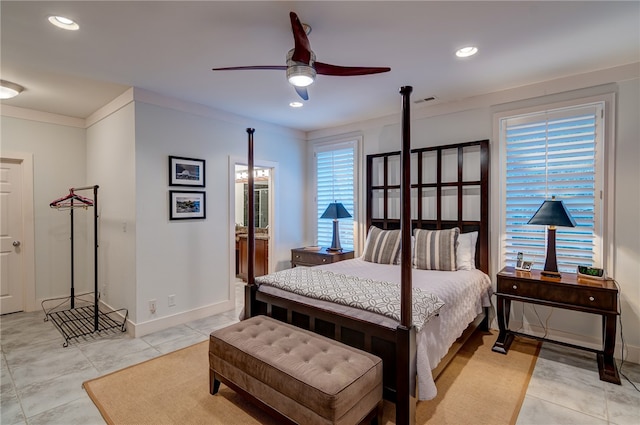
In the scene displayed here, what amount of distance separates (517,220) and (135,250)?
413cm

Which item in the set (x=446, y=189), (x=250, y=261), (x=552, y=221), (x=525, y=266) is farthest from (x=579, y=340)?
(x=250, y=261)

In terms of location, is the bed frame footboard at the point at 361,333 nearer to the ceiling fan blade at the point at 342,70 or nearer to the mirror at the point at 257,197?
the ceiling fan blade at the point at 342,70

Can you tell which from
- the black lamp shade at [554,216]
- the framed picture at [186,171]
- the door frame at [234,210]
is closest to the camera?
the black lamp shade at [554,216]

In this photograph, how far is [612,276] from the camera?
2982 mm

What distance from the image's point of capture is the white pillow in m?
3.45

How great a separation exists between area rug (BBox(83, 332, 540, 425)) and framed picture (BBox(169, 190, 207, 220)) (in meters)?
1.55

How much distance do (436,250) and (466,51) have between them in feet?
6.32

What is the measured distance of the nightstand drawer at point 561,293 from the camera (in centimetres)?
264

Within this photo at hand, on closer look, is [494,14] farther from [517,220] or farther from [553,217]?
[517,220]

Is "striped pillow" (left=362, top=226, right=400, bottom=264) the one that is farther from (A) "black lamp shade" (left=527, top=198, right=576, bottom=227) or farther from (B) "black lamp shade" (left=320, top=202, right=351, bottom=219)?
(A) "black lamp shade" (left=527, top=198, right=576, bottom=227)

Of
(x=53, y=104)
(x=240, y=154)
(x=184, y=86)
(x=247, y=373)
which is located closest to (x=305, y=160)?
(x=240, y=154)

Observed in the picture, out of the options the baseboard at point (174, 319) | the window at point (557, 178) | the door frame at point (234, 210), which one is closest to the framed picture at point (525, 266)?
the window at point (557, 178)

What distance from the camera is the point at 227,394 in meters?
2.47

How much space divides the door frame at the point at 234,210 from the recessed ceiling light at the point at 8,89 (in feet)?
7.47
